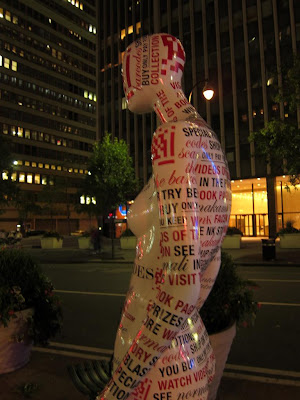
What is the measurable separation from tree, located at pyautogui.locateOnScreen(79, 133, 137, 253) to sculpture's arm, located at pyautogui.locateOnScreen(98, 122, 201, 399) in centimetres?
2974

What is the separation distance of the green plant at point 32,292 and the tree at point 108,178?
26889mm

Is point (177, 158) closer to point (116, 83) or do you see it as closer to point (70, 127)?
point (116, 83)

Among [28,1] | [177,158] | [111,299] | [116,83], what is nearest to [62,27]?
[28,1]

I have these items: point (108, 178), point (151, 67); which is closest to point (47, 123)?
point (108, 178)

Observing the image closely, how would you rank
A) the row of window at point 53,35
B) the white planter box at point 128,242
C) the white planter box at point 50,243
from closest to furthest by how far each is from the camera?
the white planter box at point 128,242 → the white planter box at point 50,243 → the row of window at point 53,35

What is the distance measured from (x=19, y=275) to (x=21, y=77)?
71.3 metres

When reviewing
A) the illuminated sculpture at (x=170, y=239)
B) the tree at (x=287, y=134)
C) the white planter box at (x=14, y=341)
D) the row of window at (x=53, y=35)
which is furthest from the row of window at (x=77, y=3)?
the illuminated sculpture at (x=170, y=239)

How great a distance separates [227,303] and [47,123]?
243 feet

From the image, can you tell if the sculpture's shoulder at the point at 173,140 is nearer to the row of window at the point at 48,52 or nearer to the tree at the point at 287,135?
the tree at the point at 287,135

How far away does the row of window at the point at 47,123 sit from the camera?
6531cm

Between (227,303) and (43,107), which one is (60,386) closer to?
(227,303)

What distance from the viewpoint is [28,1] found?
6925 cm

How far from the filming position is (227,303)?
12.0ft

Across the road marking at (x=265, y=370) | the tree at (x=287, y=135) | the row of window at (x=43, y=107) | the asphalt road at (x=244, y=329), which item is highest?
the row of window at (x=43, y=107)
